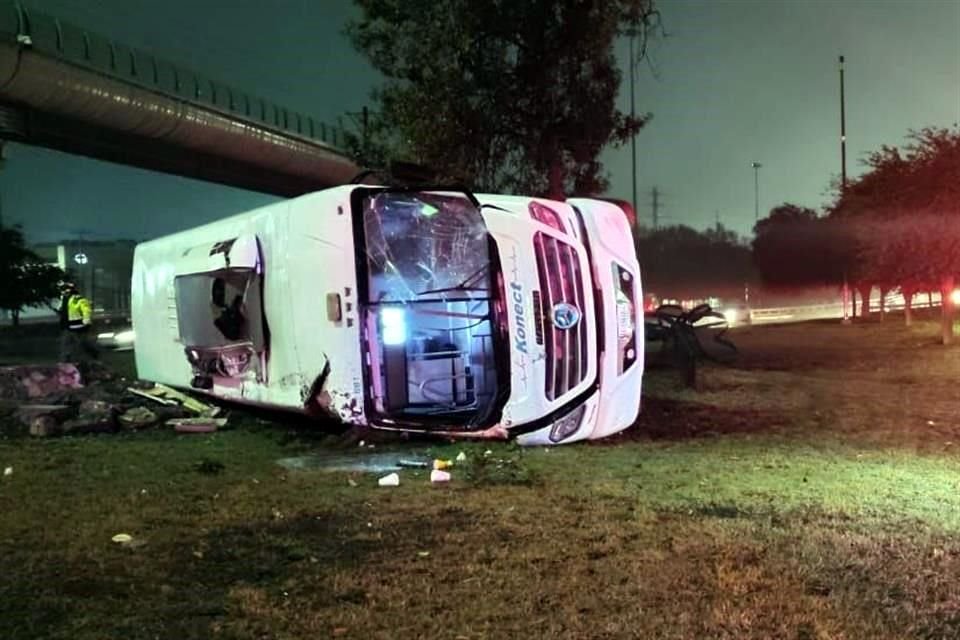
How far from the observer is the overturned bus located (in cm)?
770

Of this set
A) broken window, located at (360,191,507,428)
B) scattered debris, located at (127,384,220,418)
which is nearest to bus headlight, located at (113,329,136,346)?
scattered debris, located at (127,384,220,418)

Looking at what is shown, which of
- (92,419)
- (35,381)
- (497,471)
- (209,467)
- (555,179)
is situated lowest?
(497,471)

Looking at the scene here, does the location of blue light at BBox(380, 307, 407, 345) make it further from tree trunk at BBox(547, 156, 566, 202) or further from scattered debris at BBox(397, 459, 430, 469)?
tree trunk at BBox(547, 156, 566, 202)

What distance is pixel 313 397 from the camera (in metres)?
7.92

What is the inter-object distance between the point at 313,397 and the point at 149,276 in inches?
207

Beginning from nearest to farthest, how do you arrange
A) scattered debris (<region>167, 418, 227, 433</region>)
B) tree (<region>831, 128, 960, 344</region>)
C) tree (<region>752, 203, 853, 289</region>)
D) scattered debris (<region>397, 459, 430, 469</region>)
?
scattered debris (<region>397, 459, 430, 469</region>), scattered debris (<region>167, 418, 227, 433</region>), tree (<region>831, 128, 960, 344</region>), tree (<region>752, 203, 853, 289</region>)

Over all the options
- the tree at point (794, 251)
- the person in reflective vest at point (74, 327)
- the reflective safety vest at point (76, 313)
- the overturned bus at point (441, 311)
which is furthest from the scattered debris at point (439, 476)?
the tree at point (794, 251)

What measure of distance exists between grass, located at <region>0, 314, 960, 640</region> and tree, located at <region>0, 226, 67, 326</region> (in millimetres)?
24361

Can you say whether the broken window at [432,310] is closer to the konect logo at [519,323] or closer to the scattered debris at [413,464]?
the konect logo at [519,323]

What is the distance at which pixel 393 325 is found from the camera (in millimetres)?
8008

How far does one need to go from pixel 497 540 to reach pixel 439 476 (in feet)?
6.11

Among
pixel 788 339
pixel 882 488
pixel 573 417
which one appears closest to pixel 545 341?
pixel 573 417

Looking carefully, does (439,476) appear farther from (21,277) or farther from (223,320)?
(21,277)

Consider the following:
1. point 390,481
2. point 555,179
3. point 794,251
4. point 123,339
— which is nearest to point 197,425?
point 390,481
